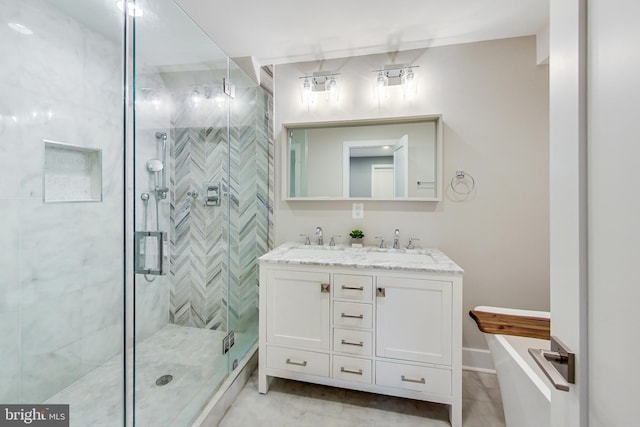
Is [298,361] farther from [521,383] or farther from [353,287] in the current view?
[521,383]

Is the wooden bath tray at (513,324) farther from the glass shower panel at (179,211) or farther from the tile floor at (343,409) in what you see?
the glass shower panel at (179,211)

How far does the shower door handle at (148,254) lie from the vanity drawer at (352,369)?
113 centimetres

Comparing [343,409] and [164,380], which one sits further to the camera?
[343,409]

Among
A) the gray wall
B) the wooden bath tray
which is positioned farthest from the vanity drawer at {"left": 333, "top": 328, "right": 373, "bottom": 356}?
the gray wall

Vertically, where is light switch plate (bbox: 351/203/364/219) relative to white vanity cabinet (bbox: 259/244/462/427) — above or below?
above

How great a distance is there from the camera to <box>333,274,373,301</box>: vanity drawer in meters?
1.59

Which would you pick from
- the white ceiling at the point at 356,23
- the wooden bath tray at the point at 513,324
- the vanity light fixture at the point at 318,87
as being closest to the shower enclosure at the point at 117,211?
the white ceiling at the point at 356,23

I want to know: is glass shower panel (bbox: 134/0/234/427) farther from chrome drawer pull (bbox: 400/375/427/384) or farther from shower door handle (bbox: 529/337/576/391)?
shower door handle (bbox: 529/337/576/391)

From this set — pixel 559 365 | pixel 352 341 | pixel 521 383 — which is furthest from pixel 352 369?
pixel 559 365

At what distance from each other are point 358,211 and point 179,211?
1299 mm

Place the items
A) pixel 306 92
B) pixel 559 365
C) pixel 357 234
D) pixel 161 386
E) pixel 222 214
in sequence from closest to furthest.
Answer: pixel 559 365, pixel 161 386, pixel 222 214, pixel 357 234, pixel 306 92

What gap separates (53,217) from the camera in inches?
63.6

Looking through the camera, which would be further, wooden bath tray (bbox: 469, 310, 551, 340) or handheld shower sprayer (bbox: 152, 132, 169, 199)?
handheld shower sprayer (bbox: 152, 132, 169, 199)

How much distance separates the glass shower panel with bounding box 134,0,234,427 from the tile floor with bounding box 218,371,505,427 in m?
0.27
